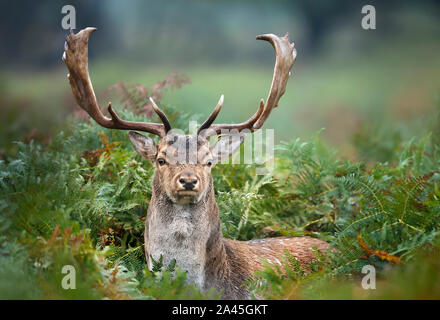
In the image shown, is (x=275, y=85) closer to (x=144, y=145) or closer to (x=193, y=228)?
(x=144, y=145)

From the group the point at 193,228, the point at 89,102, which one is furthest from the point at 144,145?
the point at 193,228

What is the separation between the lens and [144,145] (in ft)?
17.5

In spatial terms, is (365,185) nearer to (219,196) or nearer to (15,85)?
(219,196)

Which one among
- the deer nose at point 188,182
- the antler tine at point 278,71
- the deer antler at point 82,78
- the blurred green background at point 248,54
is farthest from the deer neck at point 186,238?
the blurred green background at point 248,54

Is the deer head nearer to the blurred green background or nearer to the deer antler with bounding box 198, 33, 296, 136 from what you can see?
the deer antler with bounding box 198, 33, 296, 136

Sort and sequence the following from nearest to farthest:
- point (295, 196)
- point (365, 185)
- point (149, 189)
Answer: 1. point (365, 185)
2. point (149, 189)
3. point (295, 196)

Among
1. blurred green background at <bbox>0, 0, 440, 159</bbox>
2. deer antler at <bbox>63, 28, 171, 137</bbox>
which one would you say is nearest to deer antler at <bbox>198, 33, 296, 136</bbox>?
deer antler at <bbox>63, 28, 171, 137</bbox>

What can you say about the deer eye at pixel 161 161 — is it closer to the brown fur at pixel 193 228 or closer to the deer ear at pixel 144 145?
the brown fur at pixel 193 228

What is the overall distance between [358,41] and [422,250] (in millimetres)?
19518

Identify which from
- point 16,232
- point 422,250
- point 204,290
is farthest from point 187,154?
point 422,250

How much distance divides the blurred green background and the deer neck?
24.4ft

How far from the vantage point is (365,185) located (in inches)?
Answer: 207

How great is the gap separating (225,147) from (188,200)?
0.81 m

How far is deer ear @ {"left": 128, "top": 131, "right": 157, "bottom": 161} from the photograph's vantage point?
5316mm
